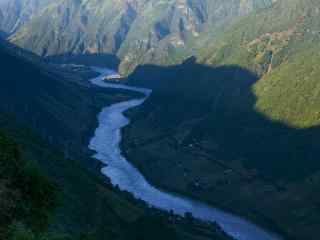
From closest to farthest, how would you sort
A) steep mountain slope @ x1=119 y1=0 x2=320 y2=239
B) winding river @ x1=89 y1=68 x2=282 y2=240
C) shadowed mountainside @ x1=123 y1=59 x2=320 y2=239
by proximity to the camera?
winding river @ x1=89 y1=68 x2=282 y2=240
shadowed mountainside @ x1=123 y1=59 x2=320 y2=239
steep mountain slope @ x1=119 y1=0 x2=320 y2=239

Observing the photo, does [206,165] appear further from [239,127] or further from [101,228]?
[101,228]

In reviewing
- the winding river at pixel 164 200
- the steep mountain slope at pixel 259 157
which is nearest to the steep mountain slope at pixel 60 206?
the winding river at pixel 164 200

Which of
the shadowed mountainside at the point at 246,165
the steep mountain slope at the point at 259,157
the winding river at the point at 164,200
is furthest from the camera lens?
the steep mountain slope at the point at 259,157

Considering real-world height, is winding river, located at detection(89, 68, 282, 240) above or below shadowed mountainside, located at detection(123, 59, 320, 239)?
below

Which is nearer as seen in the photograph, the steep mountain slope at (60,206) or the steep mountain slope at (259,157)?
the steep mountain slope at (60,206)

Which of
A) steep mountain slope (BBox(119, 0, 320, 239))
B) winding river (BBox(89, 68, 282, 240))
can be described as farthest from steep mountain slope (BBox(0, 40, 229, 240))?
steep mountain slope (BBox(119, 0, 320, 239))

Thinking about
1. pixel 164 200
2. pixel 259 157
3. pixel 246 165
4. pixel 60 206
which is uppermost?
pixel 60 206

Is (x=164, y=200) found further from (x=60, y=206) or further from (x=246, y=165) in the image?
(x=60, y=206)

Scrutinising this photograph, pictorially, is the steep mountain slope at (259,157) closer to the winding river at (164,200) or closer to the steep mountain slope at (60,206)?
the winding river at (164,200)

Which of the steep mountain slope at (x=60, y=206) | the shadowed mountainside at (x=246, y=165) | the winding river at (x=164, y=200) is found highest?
the steep mountain slope at (x=60, y=206)

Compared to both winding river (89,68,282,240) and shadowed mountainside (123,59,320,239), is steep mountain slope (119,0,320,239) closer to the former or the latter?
shadowed mountainside (123,59,320,239)

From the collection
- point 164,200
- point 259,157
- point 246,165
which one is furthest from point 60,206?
point 259,157

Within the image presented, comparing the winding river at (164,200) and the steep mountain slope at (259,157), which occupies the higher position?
the steep mountain slope at (259,157)
